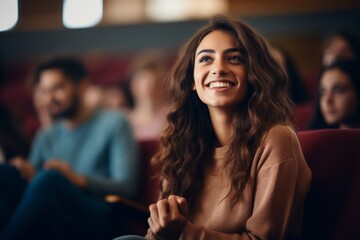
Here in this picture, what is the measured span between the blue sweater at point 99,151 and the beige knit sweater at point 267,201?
0.78 metres

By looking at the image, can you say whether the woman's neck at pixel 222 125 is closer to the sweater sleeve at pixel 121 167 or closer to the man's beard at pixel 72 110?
the sweater sleeve at pixel 121 167

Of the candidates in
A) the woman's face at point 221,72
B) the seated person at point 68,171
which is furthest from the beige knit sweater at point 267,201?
the seated person at point 68,171

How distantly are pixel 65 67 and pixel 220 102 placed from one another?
3.98 ft

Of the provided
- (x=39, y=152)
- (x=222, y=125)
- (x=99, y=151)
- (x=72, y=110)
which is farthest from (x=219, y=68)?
(x=39, y=152)

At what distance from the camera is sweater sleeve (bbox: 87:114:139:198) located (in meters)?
1.94

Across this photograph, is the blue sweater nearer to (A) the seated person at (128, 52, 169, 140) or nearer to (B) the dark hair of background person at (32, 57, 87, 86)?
(B) the dark hair of background person at (32, 57, 87, 86)

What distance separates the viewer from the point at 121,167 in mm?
2018

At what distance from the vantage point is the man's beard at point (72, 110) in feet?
7.37

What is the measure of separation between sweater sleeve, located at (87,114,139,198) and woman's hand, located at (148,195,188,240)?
2.68ft

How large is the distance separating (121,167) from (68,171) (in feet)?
0.76

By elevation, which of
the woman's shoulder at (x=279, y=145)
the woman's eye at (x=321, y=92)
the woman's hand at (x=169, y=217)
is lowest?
the woman's hand at (x=169, y=217)

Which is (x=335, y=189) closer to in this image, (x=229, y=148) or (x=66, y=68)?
(x=229, y=148)

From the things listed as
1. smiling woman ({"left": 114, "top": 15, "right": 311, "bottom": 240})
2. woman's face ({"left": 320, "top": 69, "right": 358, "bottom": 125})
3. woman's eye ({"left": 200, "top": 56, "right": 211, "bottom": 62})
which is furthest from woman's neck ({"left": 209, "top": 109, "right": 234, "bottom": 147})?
woman's face ({"left": 320, "top": 69, "right": 358, "bottom": 125})

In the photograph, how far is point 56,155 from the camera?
88.7 inches
